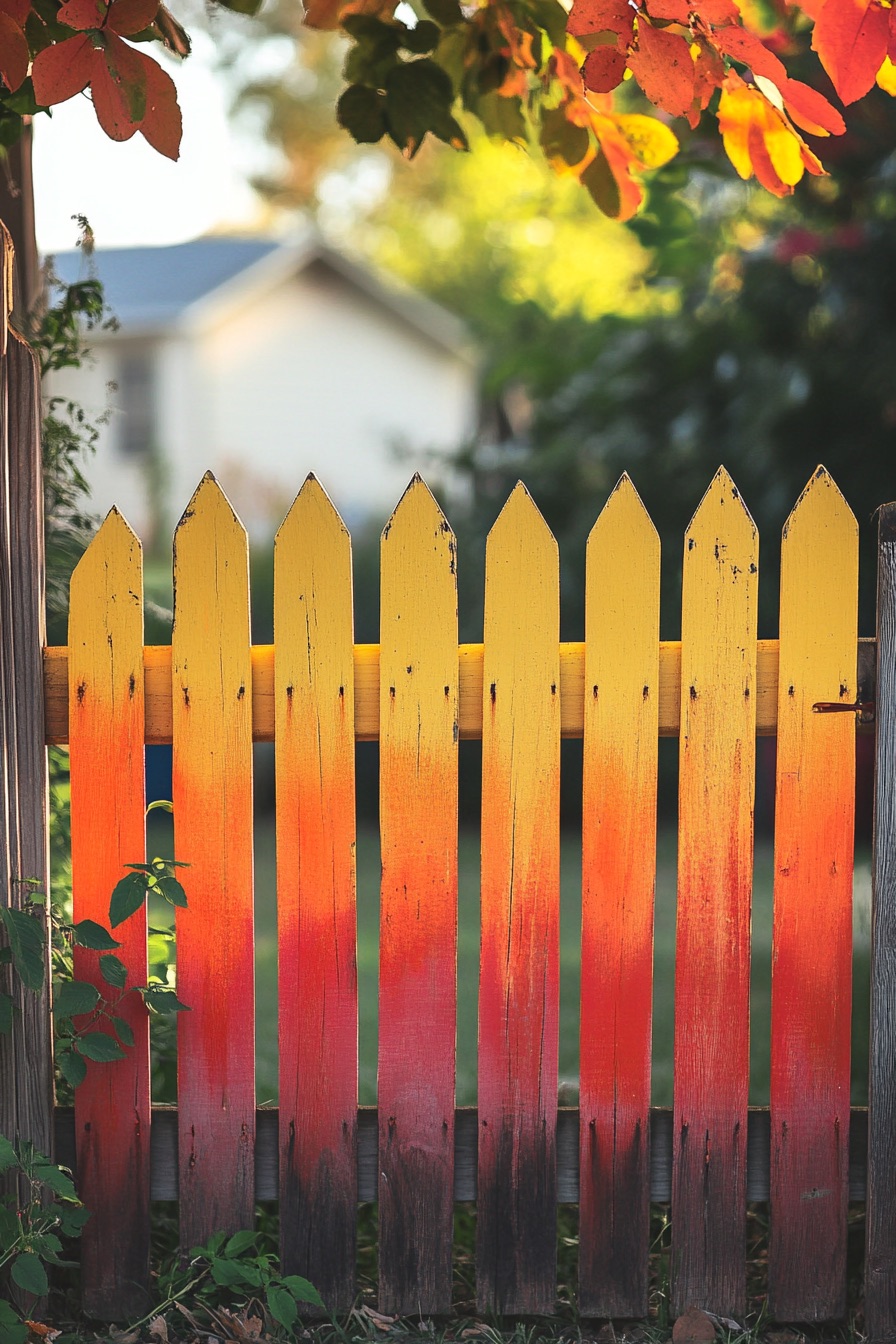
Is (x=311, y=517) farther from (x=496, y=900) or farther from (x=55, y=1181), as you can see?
(x=55, y=1181)

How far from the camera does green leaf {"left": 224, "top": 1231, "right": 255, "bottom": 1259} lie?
6.91ft

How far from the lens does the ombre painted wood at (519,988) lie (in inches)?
85.6

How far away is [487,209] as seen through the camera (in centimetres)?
3775

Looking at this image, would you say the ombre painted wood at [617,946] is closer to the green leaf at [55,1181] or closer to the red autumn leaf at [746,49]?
the red autumn leaf at [746,49]

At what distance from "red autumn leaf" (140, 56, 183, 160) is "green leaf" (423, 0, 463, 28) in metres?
0.99

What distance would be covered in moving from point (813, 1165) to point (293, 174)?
38.7 meters

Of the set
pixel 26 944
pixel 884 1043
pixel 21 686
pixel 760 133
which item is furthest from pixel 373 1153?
pixel 760 133

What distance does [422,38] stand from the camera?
8.67 ft

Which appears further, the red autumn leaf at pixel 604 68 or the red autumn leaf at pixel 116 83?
the red autumn leaf at pixel 604 68

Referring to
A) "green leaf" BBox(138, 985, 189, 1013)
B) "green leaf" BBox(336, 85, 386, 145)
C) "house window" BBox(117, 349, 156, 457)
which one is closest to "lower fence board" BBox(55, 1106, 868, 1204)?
"green leaf" BBox(138, 985, 189, 1013)

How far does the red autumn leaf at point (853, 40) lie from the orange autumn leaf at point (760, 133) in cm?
44

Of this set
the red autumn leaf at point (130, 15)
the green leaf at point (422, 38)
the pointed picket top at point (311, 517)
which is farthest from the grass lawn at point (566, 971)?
the green leaf at point (422, 38)

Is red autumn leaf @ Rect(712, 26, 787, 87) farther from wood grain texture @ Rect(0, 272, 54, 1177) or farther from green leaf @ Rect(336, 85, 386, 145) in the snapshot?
wood grain texture @ Rect(0, 272, 54, 1177)

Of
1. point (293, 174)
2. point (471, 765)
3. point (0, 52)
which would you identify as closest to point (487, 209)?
point (293, 174)
